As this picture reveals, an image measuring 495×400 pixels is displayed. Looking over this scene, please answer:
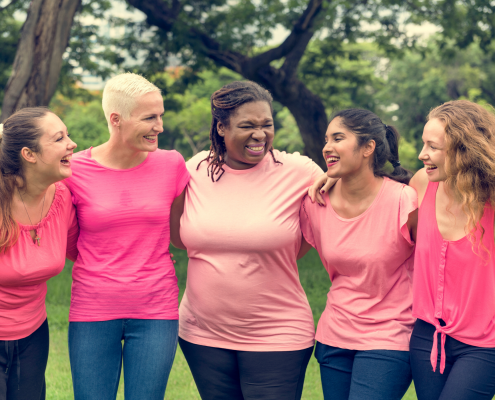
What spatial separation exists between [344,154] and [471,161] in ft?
2.15

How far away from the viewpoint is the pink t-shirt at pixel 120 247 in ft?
10.6

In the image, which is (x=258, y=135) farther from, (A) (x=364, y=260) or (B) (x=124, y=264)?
(B) (x=124, y=264)

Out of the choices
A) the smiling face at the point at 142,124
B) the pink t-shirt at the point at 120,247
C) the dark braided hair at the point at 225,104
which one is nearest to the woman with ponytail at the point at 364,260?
the dark braided hair at the point at 225,104

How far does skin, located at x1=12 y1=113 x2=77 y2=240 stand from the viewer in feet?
10.5

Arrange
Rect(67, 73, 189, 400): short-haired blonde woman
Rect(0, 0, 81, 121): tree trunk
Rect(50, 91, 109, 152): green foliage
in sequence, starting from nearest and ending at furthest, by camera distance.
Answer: Rect(67, 73, 189, 400): short-haired blonde woman < Rect(0, 0, 81, 121): tree trunk < Rect(50, 91, 109, 152): green foliage

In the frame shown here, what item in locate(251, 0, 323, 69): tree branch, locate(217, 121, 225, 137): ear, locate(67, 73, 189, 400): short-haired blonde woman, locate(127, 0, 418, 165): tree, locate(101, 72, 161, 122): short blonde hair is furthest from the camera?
locate(127, 0, 418, 165): tree

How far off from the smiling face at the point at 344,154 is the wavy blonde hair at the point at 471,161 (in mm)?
467

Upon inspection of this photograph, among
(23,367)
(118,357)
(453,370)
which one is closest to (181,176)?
(118,357)

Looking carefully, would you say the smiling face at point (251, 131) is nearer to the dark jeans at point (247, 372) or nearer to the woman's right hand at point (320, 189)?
the woman's right hand at point (320, 189)

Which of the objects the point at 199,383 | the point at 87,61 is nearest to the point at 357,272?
the point at 199,383

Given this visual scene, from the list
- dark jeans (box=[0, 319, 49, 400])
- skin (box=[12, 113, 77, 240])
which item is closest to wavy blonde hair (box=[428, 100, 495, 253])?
skin (box=[12, 113, 77, 240])

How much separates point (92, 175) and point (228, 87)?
90cm

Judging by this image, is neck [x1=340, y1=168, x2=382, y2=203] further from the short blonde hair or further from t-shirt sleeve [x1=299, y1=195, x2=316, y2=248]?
the short blonde hair

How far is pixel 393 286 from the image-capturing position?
10.6 ft
